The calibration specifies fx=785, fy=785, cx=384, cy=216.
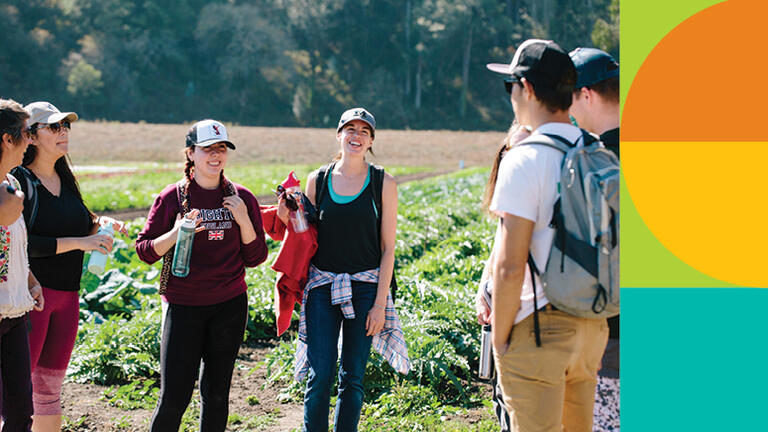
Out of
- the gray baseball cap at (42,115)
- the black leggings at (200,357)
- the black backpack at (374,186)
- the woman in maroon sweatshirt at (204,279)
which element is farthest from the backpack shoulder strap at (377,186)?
the gray baseball cap at (42,115)

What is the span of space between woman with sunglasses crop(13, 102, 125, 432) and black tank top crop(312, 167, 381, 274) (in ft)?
3.96

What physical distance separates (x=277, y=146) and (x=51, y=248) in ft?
163

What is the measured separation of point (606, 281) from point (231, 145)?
239 centimetres

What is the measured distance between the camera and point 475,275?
8.97 metres

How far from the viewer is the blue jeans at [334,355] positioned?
4289 mm

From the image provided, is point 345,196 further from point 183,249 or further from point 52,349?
point 52,349

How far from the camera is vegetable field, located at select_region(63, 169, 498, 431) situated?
5574 mm

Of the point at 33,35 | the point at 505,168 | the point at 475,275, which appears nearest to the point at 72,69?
the point at 33,35

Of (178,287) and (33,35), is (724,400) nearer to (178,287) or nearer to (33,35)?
(178,287)

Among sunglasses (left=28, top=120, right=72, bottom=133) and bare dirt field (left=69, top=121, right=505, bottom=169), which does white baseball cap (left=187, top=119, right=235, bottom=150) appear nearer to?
sunglasses (left=28, top=120, right=72, bottom=133)

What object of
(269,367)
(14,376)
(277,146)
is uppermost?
(277,146)

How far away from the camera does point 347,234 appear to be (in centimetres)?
453

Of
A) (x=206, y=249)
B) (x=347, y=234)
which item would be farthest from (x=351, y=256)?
(x=206, y=249)

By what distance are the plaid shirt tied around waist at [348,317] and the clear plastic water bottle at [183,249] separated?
29.6 inches
